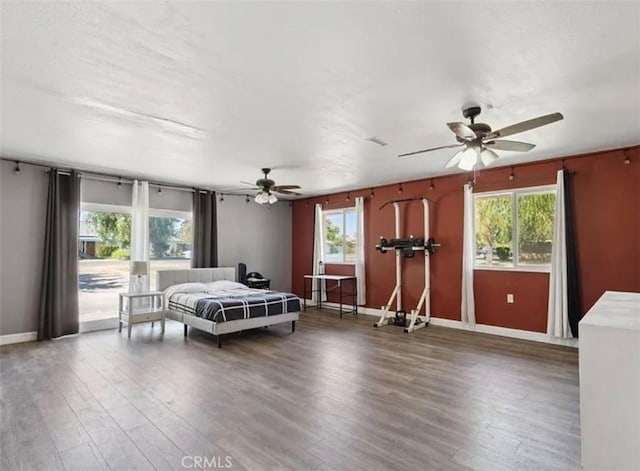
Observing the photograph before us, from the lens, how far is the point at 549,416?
2834 millimetres

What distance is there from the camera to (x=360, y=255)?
288 inches

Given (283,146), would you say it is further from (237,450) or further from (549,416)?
(549,416)

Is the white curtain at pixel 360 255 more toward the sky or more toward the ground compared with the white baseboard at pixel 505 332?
more toward the sky

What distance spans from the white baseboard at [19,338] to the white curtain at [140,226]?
56.1 inches

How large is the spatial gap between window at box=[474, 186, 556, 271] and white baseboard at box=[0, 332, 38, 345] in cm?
683

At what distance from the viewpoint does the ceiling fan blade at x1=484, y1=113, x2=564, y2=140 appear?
102 inches

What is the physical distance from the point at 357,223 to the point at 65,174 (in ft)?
16.9

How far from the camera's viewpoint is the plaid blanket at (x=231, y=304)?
192 inches

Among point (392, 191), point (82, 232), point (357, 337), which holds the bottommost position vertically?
point (357, 337)

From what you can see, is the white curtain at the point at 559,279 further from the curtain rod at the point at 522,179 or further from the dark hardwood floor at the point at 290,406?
the dark hardwood floor at the point at 290,406

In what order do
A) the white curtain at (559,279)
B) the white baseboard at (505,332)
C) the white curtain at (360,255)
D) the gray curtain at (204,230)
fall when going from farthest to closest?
the white curtain at (360,255), the gray curtain at (204,230), the white baseboard at (505,332), the white curtain at (559,279)

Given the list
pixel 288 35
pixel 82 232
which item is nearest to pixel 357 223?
pixel 82 232

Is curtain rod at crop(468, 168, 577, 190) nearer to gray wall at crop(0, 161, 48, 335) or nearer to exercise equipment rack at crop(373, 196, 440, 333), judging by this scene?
exercise equipment rack at crop(373, 196, 440, 333)

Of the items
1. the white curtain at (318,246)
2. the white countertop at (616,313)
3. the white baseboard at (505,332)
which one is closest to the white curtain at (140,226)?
the white curtain at (318,246)
